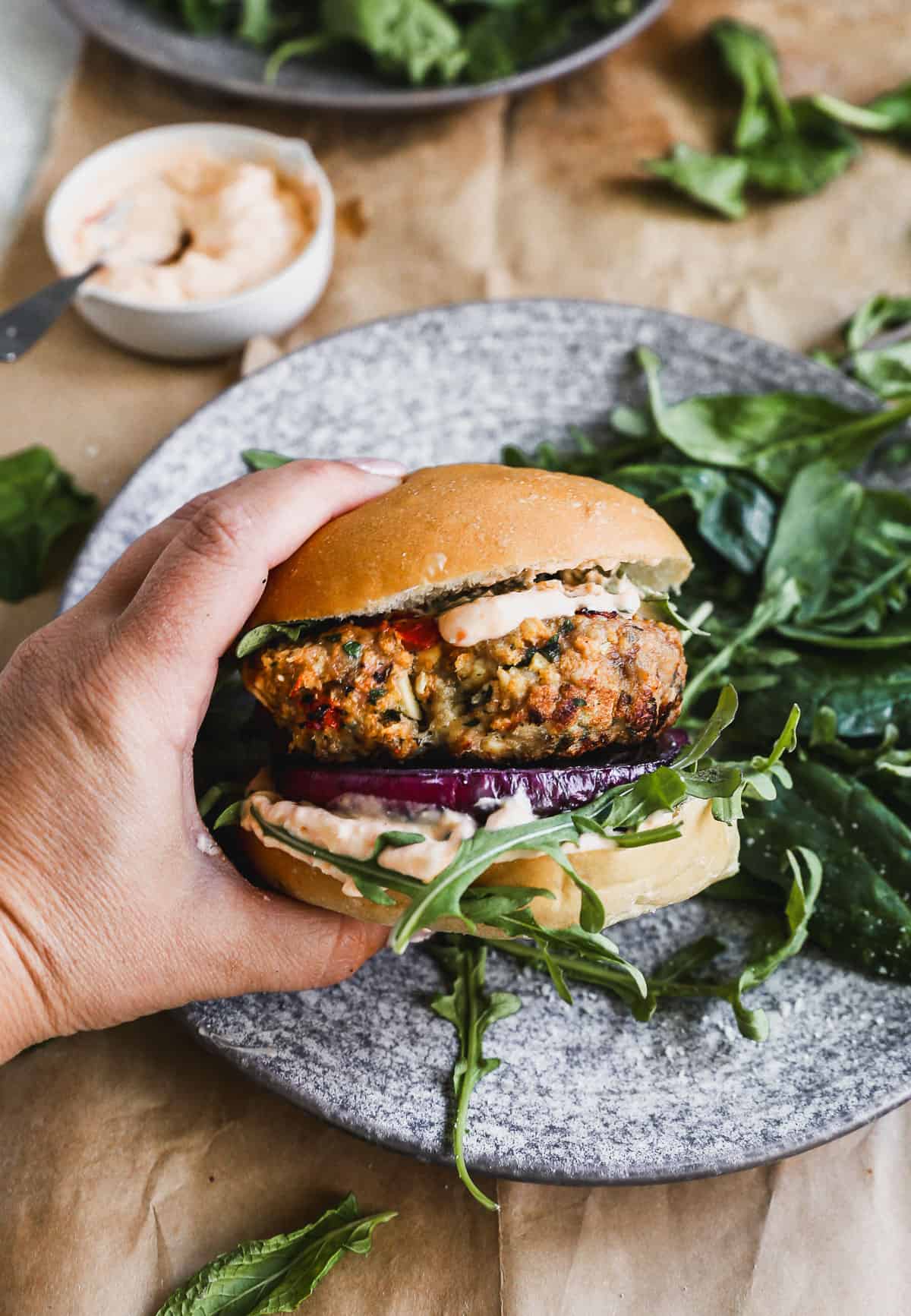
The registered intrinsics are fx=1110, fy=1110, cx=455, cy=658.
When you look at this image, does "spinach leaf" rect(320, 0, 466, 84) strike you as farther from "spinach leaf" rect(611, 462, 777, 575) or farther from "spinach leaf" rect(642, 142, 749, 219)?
"spinach leaf" rect(611, 462, 777, 575)

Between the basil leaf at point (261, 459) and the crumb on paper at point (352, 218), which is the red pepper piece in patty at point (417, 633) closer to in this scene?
the basil leaf at point (261, 459)

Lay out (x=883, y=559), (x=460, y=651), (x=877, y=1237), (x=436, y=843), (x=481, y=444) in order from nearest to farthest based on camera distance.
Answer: (x=436, y=843) → (x=460, y=651) → (x=877, y=1237) → (x=883, y=559) → (x=481, y=444)

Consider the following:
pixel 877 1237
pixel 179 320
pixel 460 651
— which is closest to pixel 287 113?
pixel 179 320

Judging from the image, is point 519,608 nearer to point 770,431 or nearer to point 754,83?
point 770,431

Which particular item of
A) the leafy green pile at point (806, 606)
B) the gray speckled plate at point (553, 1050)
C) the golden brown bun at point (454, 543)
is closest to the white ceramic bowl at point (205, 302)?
the gray speckled plate at point (553, 1050)

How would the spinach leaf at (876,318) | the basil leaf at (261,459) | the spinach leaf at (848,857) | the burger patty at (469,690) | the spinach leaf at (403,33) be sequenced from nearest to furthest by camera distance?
the burger patty at (469,690) → the spinach leaf at (848,857) → the basil leaf at (261,459) → the spinach leaf at (876,318) → the spinach leaf at (403,33)

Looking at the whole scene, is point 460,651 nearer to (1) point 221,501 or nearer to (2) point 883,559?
(1) point 221,501
